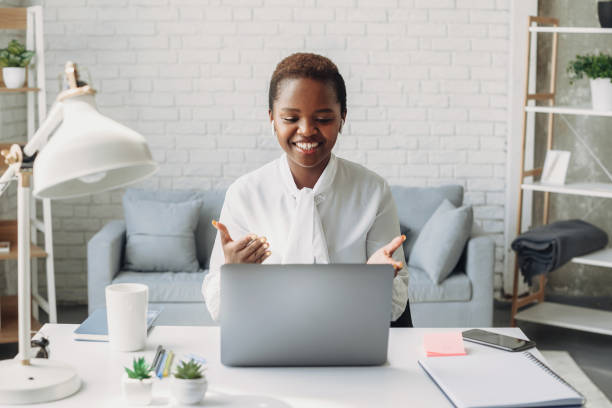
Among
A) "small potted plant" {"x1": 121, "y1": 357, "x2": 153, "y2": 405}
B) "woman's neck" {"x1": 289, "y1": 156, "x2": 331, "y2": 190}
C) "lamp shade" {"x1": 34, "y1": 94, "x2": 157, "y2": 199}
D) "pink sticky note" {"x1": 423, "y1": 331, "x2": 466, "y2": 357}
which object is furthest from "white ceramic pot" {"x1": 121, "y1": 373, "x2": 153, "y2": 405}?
"woman's neck" {"x1": 289, "y1": 156, "x2": 331, "y2": 190}

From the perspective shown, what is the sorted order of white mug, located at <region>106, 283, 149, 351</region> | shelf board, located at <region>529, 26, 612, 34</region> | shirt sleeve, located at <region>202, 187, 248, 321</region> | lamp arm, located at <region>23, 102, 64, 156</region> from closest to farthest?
lamp arm, located at <region>23, 102, 64, 156</region> < white mug, located at <region>106, 283, 149, 351</region> < shirt sleeve, located at <region>202, 187, 248, 321</region> < shelf board, located at <region>529, 26, 612, 34</region>

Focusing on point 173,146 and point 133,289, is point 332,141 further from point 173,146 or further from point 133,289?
point 173,146

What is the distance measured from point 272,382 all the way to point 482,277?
7.91 feet

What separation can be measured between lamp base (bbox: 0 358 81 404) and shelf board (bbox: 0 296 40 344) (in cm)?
218

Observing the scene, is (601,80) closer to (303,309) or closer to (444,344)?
(444,344)

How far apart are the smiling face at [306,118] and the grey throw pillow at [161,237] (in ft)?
6.90

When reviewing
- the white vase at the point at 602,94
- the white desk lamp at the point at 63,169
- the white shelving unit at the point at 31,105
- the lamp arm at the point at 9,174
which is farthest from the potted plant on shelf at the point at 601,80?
the lamp arm at the point at 9,174

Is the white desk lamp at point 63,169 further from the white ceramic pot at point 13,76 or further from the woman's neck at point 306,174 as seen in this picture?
the white ceramic pot at point 13,76

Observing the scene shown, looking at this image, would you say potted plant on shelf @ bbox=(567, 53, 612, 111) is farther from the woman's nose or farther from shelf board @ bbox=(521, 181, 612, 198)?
the woman's nose

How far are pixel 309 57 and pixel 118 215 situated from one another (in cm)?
290

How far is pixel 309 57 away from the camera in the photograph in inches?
74.4

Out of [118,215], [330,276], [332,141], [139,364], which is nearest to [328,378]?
[330,276]

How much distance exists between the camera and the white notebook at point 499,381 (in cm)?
138

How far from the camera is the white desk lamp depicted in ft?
3.83
